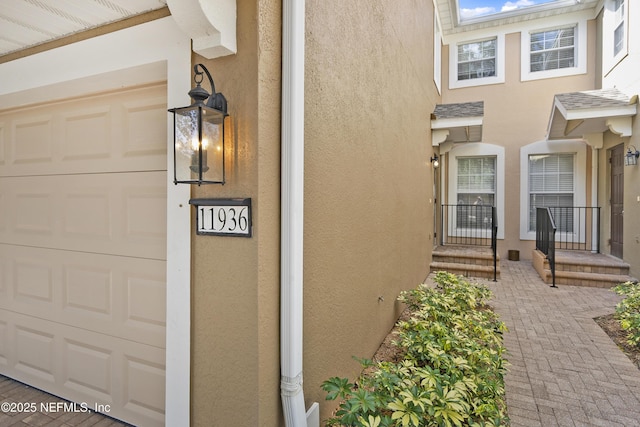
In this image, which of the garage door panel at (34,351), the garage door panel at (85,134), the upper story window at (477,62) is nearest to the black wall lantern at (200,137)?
the garage door panel at (85,134)

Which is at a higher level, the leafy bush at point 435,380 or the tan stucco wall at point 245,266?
the tan stucco wall at point 245,266

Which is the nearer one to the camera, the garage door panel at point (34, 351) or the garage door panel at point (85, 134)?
the garage door panel at point (85, 134)

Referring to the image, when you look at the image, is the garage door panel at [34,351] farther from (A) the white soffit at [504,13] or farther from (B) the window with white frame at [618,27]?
(B) the window with white frame at [618,27]

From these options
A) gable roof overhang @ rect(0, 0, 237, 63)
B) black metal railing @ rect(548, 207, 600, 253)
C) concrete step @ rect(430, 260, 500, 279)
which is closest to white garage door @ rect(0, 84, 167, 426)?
gable roof overhang @ rect(0, 0, 237, 63)

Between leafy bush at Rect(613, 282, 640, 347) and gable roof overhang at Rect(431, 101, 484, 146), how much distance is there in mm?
3492

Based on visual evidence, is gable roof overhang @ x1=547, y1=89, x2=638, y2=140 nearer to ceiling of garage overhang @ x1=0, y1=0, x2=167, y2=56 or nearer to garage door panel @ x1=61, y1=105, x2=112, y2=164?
ceiling of garage overhang @ x1=0, y1=0, x2=167, y2=56

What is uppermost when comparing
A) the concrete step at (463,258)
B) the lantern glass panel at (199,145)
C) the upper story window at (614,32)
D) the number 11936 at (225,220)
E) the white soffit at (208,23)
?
the upper story window at (614,32)

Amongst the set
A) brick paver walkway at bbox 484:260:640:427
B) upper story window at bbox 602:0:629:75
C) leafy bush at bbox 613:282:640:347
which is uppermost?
upper story window at bbox 602:0:629:75

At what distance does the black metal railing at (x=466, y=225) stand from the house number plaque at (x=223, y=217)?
25.2ft

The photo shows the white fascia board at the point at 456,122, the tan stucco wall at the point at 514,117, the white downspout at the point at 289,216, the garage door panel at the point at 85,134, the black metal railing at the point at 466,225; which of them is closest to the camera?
the white downspout at the point at 289,216

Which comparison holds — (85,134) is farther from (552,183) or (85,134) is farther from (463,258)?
(552,183)

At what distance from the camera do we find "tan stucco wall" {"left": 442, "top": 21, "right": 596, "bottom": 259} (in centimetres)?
791

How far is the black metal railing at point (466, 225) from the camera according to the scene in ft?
27.5

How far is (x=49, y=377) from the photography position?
2416 mm
